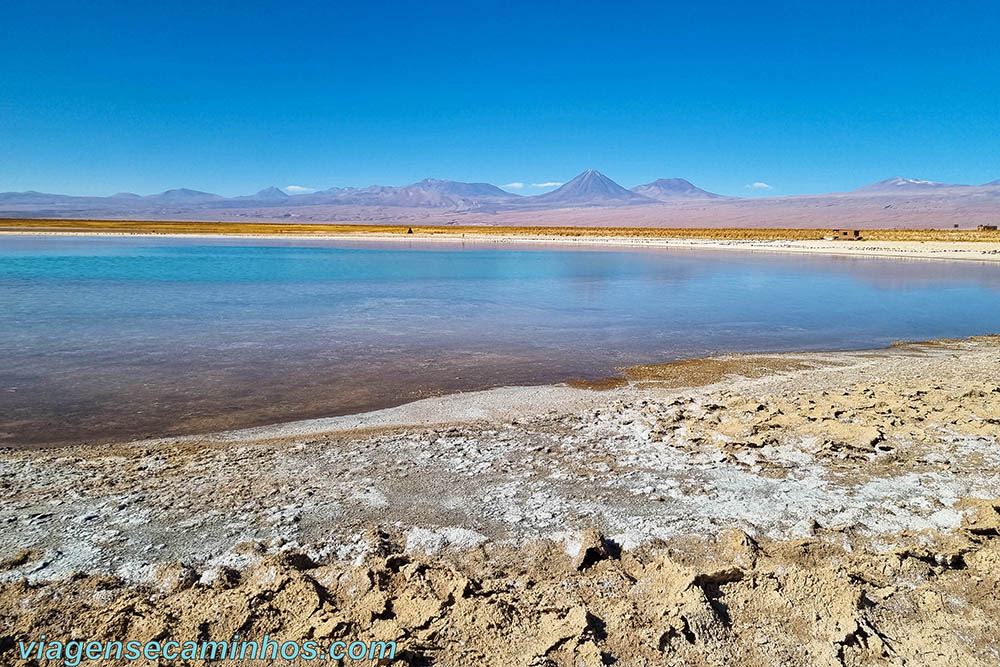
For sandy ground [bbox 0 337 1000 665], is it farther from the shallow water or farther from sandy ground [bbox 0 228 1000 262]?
sandy ground [bbox 0 228 1000 262]

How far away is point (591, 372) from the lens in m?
7.30

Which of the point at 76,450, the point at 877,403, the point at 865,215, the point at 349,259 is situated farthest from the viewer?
the point at 865,215

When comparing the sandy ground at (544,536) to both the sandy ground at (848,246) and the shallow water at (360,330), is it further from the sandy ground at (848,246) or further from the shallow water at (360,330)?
the sandy ground at (848,246)

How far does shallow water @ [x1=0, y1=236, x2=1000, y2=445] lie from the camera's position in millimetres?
5953

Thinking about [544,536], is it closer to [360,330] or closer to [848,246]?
[360,330]

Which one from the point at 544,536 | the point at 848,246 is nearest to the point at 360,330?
the point at 544,536

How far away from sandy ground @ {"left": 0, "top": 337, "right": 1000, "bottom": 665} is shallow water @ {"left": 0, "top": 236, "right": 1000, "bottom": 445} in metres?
1.20

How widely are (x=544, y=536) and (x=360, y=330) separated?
7.34m

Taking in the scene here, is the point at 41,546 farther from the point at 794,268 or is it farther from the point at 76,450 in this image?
the point at 794,268

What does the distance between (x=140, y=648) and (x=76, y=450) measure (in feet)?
9.13

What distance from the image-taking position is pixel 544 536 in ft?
10.6

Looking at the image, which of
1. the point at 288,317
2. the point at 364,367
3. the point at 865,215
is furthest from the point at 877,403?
the point at 865,215

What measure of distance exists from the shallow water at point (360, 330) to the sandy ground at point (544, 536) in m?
1.20

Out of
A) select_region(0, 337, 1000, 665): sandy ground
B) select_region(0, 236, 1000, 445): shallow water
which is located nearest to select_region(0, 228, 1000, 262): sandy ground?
select_region(0, 236, 1000, 445): shallow water
